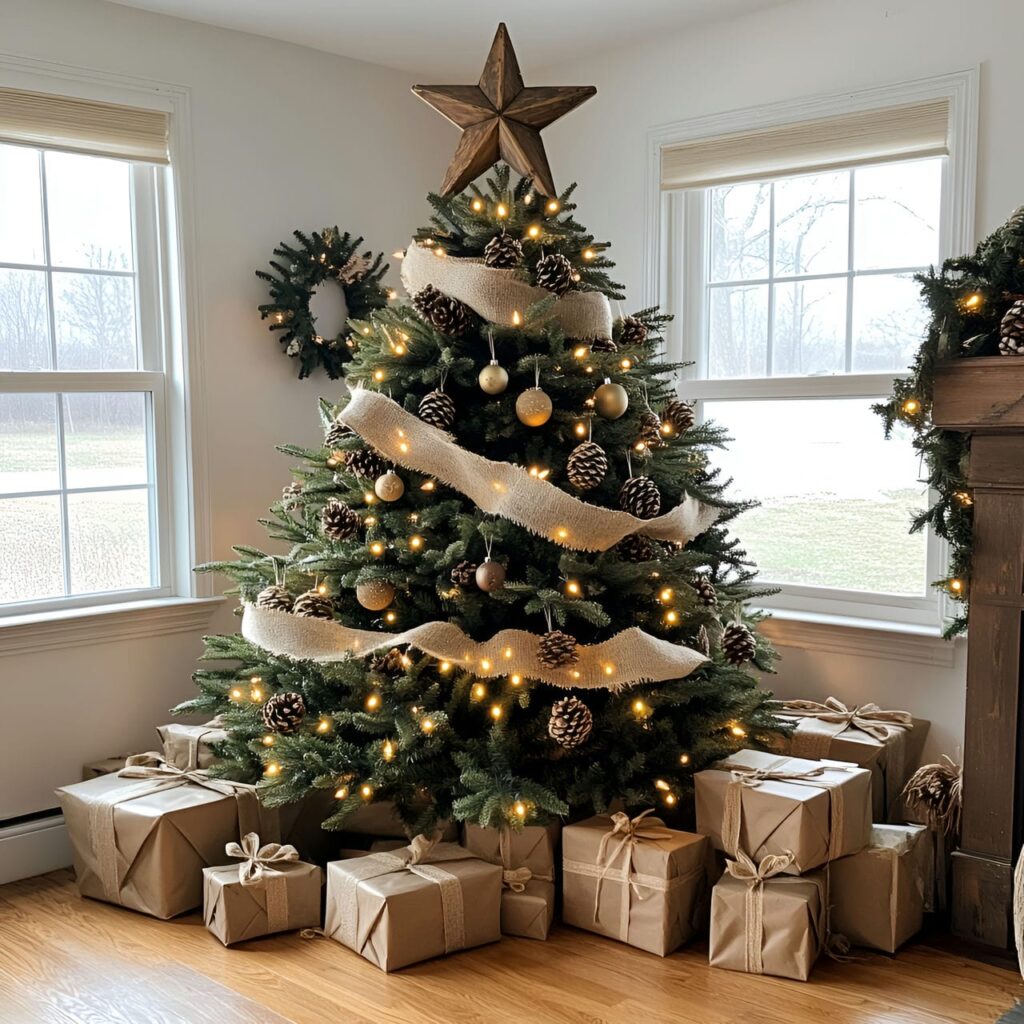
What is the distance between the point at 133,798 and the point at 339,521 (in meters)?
0.88

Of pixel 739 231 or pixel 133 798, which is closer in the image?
pixel 133 798

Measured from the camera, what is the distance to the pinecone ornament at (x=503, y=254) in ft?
8.91

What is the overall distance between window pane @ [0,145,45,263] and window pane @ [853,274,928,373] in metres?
2.42

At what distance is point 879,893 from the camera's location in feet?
8.54

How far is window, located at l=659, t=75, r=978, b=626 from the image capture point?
3381 mm

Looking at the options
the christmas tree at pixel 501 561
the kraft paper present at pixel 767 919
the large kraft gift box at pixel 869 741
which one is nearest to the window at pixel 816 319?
the large kraft gift box at pixel 869 741

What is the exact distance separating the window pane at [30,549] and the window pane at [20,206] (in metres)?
0.71

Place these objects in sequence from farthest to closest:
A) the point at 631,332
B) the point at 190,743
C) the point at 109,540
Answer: the point at 109,540
the point at 190,743
the point at 631,332

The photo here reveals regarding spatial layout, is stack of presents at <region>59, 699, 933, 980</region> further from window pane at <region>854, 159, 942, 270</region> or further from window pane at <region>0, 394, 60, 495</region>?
window pane at <region>854, 159, 942, 270</region>

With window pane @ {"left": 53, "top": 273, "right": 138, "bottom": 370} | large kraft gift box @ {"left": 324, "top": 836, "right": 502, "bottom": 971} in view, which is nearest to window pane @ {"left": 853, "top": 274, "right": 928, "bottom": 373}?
large kraft gift box @ {"left": 324, "top": 836, "right": 502, "bottom": 971}

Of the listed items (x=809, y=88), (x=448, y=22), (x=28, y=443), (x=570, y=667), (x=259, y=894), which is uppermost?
(x=448, y=22)

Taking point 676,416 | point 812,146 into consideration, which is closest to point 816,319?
point 812,146

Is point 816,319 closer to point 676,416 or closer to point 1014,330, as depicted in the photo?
point 676,416

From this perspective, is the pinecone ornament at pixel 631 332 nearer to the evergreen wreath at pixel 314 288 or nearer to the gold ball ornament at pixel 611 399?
the gold ball ornament at pixel 611 399
